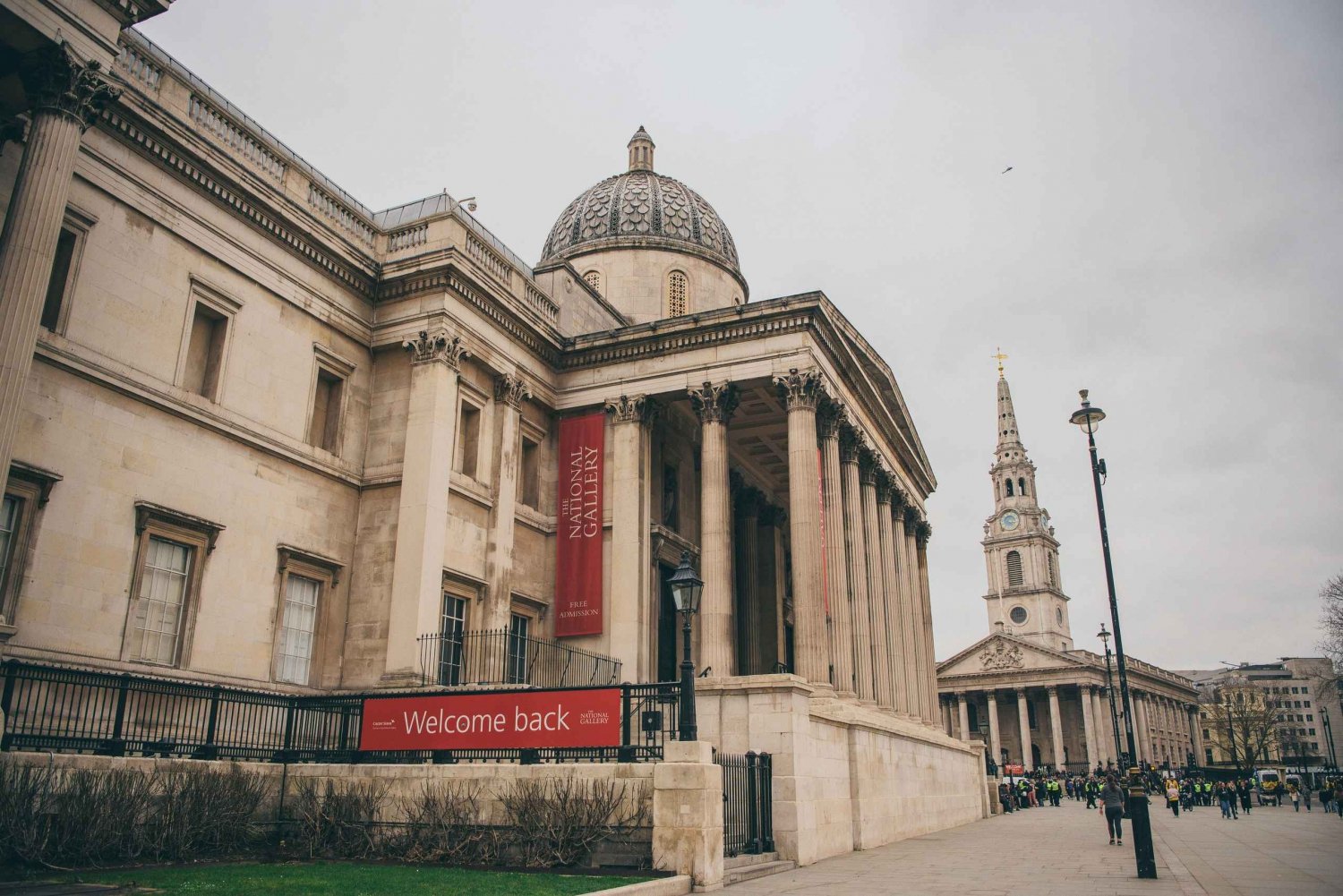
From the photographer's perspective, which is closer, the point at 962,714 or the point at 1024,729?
the point at 1024,729

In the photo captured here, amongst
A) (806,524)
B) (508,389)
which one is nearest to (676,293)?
(508,389)

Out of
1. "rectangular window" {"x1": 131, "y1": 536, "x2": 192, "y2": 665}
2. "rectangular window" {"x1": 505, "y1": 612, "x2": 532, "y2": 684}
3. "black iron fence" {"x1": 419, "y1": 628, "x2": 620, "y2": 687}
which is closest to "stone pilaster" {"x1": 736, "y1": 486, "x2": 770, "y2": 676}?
"black iron fence" {"x1": 419, "y1": 628, "x2": 620, "y2": 687}

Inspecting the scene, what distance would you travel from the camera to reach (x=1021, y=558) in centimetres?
11781

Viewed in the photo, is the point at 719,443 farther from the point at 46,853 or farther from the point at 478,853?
the point at 46,853

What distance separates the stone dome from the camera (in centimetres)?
3609

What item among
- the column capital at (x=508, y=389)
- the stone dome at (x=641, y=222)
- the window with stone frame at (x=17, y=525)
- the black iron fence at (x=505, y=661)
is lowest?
the black iron fence at (x=505, y=661)

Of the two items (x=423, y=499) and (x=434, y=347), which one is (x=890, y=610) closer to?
(x=423, y=499)

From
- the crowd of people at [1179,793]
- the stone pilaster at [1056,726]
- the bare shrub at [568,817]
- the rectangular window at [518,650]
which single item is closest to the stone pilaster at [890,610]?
the crowd of people at [1179,793]

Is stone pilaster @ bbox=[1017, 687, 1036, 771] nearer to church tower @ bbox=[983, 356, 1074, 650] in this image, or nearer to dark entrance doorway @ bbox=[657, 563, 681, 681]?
church tower @ bbox=[983, 356, 1074, 650]

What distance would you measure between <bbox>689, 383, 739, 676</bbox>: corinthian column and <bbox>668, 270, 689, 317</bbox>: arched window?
28.8ft

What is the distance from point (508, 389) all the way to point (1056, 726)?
85222 millimetres

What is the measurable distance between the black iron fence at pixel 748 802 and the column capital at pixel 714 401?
1155cm

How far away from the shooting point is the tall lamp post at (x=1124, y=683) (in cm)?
1547

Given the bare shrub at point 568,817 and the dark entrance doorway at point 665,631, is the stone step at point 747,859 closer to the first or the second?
the bare shrub at point 568,817
